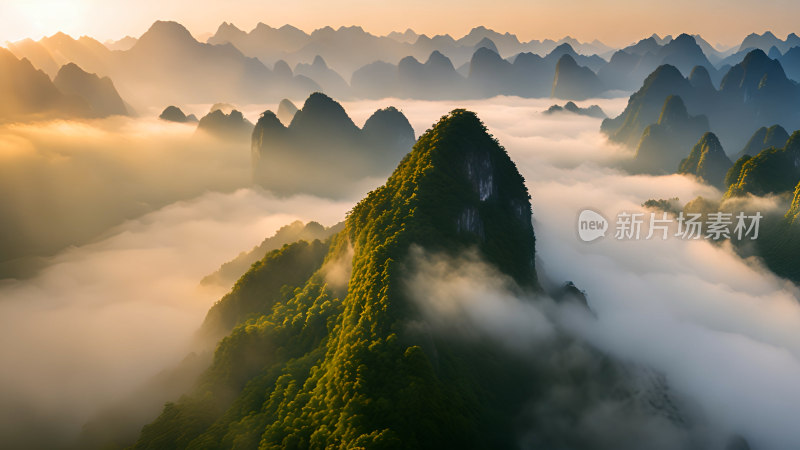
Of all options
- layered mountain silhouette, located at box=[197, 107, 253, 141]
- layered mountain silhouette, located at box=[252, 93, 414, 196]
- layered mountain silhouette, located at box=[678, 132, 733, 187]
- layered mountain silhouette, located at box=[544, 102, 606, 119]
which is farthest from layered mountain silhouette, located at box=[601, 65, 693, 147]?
layered mountain silhouette, located at box=[197, 107, 253, 141]

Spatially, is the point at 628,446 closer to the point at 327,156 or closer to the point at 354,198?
the point at 354,198

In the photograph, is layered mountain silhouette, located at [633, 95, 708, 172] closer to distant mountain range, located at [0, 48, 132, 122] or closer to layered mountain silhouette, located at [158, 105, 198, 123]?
layered mountain silhouette, located at [158, 105, 198, 123]

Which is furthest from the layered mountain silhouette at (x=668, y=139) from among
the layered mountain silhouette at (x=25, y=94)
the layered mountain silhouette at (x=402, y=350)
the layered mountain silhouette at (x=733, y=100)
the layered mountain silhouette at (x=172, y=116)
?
the layered mountain silhouette at (x=25, y=94)

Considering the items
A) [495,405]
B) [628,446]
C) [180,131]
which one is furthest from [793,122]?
[180,131]

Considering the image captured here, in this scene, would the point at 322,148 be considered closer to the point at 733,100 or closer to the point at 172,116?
the point at 172,116

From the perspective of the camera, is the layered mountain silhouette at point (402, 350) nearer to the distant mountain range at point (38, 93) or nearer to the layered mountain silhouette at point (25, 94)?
the layered mountain silhouette at point (25, 94)
